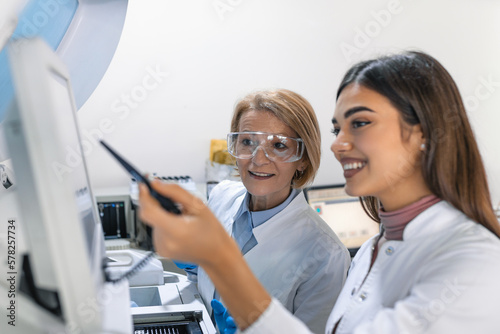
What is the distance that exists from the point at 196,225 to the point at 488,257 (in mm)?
535

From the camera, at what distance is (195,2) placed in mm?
3258

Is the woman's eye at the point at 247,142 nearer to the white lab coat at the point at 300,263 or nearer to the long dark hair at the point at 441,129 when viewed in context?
the white lab coat at the point at 300,263

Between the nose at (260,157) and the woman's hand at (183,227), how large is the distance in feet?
2.64

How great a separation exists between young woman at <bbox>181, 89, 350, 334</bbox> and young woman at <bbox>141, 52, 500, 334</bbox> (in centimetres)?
32

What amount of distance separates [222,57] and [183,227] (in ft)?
9.31

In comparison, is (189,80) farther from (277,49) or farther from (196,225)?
(196,225)

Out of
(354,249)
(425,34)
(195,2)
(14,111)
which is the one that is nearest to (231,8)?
(195,2)

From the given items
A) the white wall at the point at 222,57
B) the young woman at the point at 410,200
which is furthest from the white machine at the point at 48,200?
the white wall at the point at 222,57

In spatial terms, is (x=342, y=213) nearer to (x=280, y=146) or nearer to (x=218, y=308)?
(x=280, y=146)

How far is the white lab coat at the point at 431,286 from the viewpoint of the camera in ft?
2.67

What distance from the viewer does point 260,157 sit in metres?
1.56

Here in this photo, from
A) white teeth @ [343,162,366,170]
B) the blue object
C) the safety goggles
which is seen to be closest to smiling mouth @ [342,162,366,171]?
white teeth @ [343,162,366,170]

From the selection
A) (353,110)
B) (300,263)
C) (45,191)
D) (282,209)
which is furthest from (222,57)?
(45,191)

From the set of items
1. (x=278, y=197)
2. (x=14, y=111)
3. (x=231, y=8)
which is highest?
(x=231, y=8)
